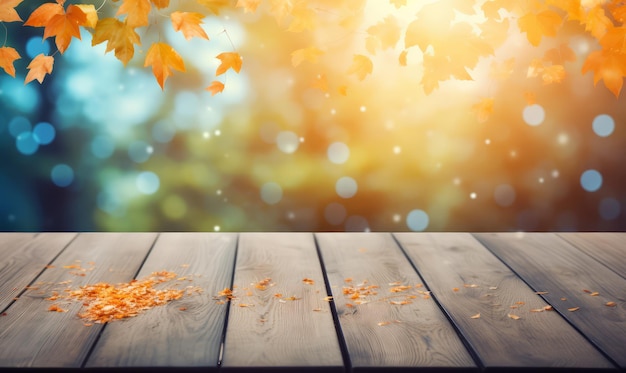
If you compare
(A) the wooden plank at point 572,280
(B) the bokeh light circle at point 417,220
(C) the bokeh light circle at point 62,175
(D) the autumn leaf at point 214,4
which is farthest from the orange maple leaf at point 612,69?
(C) the bokeh light circle at point 62,175

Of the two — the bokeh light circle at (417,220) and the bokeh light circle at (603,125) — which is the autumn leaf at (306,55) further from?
the bokeh light circle at (603,125)

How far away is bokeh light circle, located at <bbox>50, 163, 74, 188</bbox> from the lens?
2.28m

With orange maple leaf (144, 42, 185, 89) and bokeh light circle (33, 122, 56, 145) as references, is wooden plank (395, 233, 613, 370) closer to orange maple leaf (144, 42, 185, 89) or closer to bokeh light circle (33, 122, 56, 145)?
orange maple leaf (144, 42, 185, 89)

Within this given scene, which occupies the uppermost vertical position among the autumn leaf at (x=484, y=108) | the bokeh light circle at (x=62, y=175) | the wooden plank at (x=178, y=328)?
the autumn leaf at (x=484, y=108)

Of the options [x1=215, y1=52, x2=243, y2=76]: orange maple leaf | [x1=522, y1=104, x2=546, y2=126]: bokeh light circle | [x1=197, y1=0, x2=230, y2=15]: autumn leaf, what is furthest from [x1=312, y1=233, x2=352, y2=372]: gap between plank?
[x1=522, y1=104, x2=546, y2=126]: bokeh light circle

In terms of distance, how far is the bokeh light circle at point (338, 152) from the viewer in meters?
2.33

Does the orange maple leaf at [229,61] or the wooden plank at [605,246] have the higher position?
the orange maple leaf at [229,61]

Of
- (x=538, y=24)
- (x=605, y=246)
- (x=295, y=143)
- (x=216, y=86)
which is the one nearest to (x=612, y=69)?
(x=538, y=24)

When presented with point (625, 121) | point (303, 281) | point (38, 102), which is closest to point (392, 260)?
point (303, 281)

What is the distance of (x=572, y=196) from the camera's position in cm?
242

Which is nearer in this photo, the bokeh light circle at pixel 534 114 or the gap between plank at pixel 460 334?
the gap between plank at pixel 460 334

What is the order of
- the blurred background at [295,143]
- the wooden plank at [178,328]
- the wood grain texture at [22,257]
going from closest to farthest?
1. the wooden plank at [178,328]
2. the wood grain texture at [22,257]
3. the blurred background at [295,143]

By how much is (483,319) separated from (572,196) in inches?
42.8

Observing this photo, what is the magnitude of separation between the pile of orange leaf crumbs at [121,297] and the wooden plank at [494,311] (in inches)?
25.1
